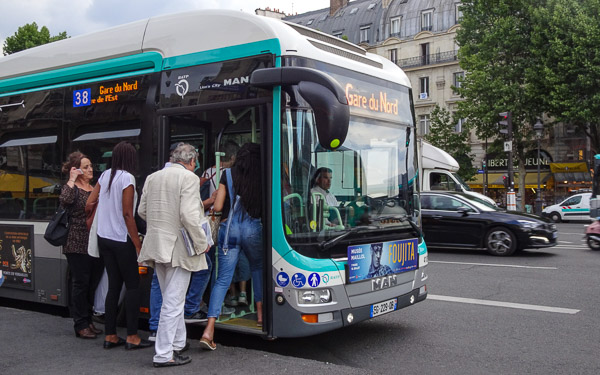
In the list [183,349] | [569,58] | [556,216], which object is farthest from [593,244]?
[569,58]

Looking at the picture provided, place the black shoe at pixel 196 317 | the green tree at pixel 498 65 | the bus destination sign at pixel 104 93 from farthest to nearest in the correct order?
the green tree at pixel 498 65 < the bus destination sign at pixel 104 93 < the black shoe at pixel 196 317

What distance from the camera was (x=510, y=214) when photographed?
1370 centimetres

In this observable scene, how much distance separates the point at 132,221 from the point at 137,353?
3.74 feet

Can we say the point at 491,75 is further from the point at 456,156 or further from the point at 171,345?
the point at 171,345

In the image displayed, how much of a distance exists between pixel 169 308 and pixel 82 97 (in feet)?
9.41

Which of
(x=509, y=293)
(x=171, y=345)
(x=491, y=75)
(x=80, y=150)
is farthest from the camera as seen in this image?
(x=491, y=75)

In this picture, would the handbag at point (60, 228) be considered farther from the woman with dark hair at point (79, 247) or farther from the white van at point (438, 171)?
the white van at point (438, 171)

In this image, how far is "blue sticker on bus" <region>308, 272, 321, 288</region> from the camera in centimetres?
491

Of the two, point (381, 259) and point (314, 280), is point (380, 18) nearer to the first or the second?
point (381, 259)

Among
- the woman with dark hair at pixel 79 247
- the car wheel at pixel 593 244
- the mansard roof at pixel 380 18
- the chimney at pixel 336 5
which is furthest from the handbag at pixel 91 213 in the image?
the chimney at pixel 336 5

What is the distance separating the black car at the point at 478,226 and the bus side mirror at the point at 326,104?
9.92 metres

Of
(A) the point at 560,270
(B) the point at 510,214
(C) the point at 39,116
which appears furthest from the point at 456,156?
(C) the point at 39,116

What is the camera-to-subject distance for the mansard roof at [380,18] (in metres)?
48.7

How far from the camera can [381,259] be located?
5.53 meters
